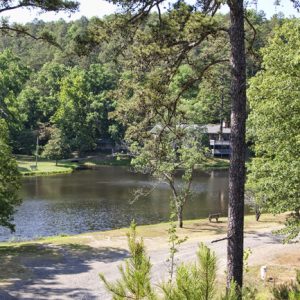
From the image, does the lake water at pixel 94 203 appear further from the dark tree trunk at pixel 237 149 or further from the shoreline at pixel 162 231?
the dark tree trunk at pixel 237 149

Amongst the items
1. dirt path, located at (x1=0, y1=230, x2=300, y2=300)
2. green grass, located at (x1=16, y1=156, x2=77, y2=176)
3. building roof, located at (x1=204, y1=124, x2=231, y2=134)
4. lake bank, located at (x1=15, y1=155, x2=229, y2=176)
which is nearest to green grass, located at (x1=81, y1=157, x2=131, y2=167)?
lake bank, located at (x1=15, y1=155, x2=229, y2=176)

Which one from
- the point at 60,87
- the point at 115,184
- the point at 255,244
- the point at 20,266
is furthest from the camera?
the point at 60,87

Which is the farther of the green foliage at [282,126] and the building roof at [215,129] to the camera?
the building roof at [215,129]

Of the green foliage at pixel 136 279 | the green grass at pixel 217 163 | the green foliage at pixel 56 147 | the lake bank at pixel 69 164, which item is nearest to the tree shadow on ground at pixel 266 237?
the green foliage at pixel 136 279

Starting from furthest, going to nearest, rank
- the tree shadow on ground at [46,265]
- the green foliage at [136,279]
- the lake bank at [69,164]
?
1. the lake bank at [69,164]
2. the tree shadow on ground at [46,265]
3. the green foliage at [136,279]

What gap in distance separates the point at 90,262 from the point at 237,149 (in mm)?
11382

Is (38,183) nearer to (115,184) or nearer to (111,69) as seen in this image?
(115,184)

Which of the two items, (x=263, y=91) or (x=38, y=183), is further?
(x=38, y=183)

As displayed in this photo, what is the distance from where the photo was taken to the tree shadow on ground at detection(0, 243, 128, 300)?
1443 cm

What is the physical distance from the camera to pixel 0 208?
2094 cm

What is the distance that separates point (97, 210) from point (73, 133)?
136 feet

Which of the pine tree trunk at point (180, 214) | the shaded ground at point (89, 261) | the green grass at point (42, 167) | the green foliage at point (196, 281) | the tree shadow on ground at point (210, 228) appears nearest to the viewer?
the green foliage at point (196, 281)

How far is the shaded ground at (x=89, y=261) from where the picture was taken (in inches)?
580

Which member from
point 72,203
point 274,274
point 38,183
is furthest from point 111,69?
point 274,274
